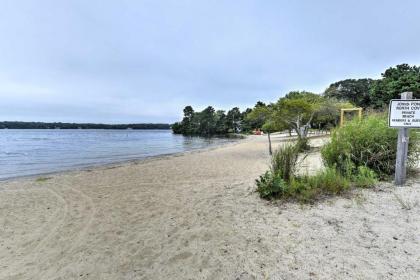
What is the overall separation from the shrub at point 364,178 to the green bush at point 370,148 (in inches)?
7.6

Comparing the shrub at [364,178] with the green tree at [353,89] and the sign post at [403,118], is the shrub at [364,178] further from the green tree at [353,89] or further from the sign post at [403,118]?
the green tree at [353,89]

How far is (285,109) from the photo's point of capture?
1565 centimetres

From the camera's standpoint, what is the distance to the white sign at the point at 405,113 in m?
4.60

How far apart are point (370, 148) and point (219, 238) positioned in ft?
13.7

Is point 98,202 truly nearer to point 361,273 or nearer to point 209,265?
point 209,265

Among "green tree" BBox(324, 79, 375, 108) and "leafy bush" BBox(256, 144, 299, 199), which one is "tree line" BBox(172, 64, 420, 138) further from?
"leafy bush" BBox(256, 144, 299, 199)

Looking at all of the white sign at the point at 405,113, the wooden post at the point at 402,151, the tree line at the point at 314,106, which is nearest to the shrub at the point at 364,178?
the wooden post at the point at 402,151

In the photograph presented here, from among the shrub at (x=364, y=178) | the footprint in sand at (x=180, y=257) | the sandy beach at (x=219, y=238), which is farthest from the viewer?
the shrub at (x=364, y=178)

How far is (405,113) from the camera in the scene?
4656 millimetres

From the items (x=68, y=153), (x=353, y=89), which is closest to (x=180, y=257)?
(x=68, y=153)

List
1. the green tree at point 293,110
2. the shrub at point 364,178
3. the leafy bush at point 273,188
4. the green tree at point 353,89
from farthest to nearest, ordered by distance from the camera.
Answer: the green tree at point 353,89
the green tree at point 293,110
the shrub at point 364,178
the leafy bush at point 273,188

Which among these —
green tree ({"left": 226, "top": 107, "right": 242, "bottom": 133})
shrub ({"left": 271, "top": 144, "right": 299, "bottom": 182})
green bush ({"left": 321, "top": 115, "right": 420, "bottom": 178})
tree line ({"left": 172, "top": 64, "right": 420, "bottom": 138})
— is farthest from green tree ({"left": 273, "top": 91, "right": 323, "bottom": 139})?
green tree ({"left": 226, "top": 107, "right": 242, "bottom": 133})

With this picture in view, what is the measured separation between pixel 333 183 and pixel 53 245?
15.4 feet

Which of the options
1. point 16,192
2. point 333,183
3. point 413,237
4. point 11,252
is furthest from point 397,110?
point 16,192
